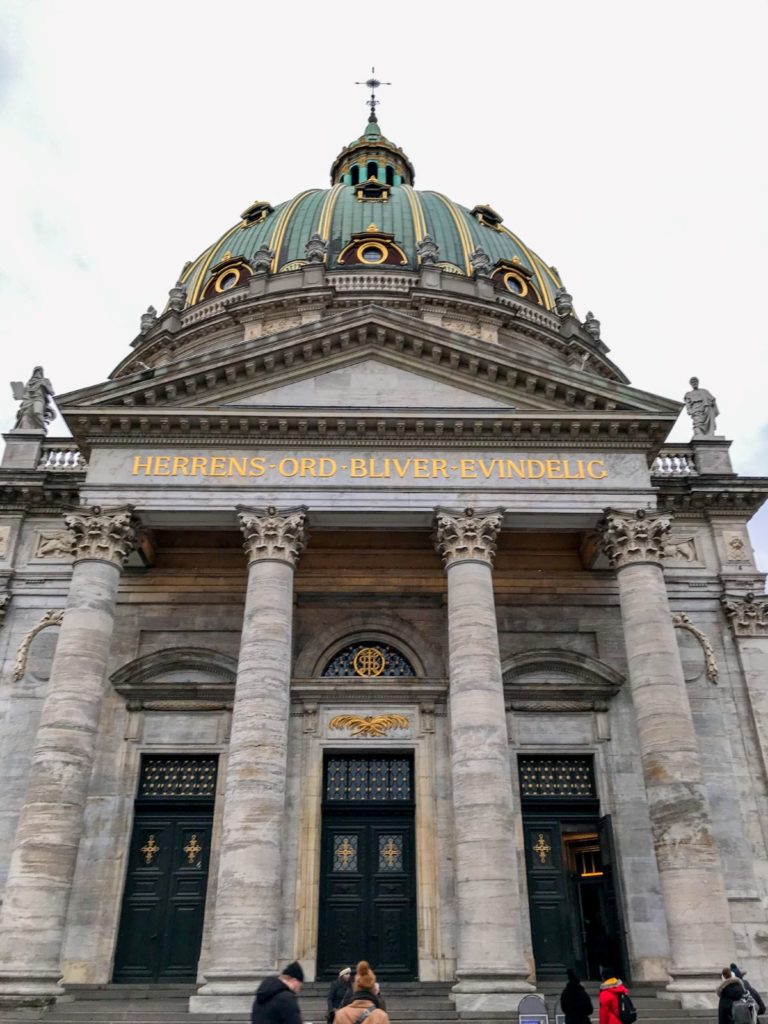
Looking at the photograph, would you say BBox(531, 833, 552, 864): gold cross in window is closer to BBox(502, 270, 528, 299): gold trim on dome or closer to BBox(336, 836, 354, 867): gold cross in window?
BBox(336, 836, 354, 867): gold cross in window

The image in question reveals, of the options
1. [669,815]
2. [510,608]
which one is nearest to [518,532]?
[510,608]

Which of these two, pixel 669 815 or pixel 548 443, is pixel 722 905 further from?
pixel 548 443

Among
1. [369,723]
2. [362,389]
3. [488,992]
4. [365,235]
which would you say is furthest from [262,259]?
[488,992]

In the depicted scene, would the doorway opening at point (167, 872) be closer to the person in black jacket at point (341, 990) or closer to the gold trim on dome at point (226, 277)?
the person in black jacket at point (341, 990)

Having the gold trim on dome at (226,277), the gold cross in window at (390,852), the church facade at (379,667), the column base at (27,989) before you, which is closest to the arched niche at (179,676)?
the church facade at (379,667)

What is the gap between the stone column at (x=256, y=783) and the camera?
14586mm

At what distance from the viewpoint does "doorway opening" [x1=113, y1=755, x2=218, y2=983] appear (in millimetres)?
18266

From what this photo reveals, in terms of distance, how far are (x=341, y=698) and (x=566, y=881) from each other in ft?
20.7

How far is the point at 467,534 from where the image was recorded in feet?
60.8

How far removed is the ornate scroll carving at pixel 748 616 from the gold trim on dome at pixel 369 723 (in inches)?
321

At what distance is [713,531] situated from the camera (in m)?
22.4

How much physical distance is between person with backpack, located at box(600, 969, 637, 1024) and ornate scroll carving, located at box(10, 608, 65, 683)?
45.8 feet

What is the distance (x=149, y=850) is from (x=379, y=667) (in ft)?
21.3

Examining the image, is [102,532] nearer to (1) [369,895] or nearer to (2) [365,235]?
(1) [369,895]
